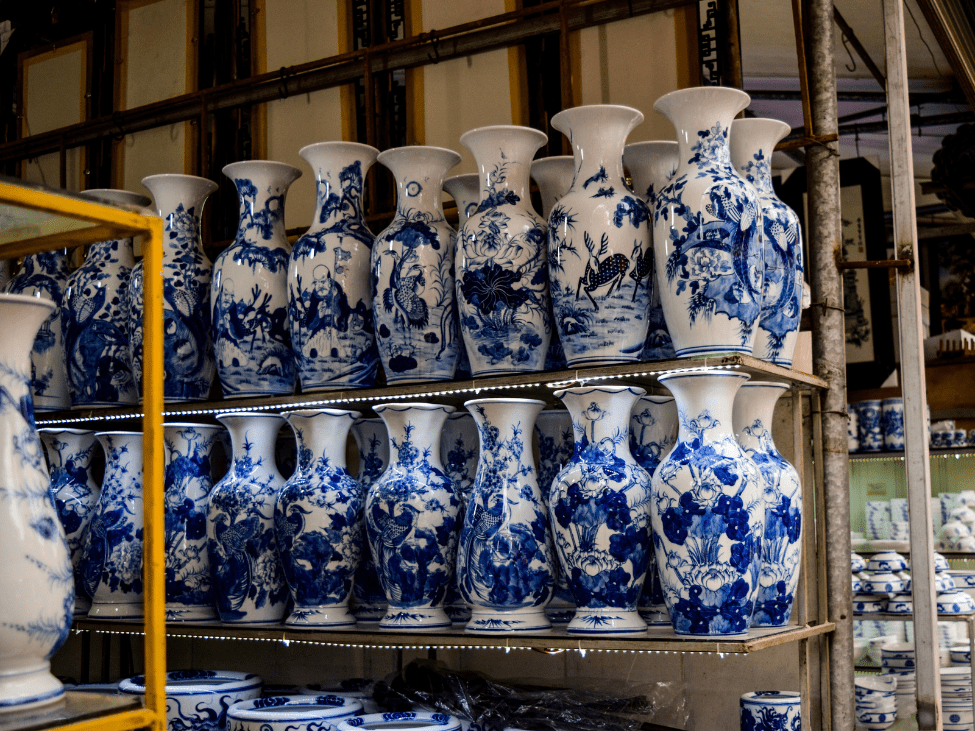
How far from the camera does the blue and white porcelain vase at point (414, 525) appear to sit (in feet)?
5.62

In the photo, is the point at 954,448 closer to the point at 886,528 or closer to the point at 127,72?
the point at 886,528

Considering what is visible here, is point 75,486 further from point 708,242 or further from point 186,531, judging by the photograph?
point 708,242

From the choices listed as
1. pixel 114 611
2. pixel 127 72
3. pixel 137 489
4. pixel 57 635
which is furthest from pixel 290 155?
pixel 57 635

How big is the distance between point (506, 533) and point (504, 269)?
431 millimetres

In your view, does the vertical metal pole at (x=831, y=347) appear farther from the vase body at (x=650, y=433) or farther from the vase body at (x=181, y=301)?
the vase body at (x=181, y=301)

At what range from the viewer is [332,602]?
1.81 meters

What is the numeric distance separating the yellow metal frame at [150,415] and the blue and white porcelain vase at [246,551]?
93 cm

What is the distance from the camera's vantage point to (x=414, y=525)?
171 centimetres

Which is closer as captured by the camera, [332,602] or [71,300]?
[332,602]

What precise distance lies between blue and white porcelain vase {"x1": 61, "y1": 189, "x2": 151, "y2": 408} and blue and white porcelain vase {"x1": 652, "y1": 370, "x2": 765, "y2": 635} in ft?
3.91

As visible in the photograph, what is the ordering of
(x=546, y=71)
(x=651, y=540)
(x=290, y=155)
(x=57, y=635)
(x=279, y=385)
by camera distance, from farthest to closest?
(x=290, y=155) → (x=546, y=71) → (x=279, y=385) → (x=651, y=540) → (x=57, y=635)

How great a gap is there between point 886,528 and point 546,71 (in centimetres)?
265

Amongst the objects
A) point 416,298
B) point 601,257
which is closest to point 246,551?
point 416,298

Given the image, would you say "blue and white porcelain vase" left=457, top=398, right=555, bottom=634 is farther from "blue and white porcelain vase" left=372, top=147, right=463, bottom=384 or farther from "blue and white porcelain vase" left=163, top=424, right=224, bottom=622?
"blue and white porcelain vase" left=163, top=424, right=224, bottom=622
